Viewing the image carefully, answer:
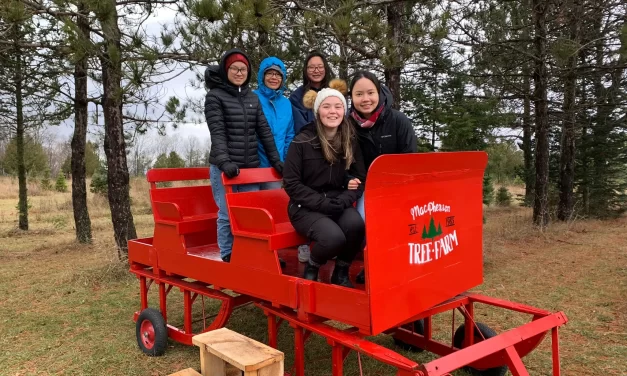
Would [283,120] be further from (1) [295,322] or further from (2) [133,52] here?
(2) [133,52]

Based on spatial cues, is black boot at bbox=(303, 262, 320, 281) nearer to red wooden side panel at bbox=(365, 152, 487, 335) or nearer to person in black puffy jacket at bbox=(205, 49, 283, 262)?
red wooden side panel at bbox=(365, 152, 487, 335)

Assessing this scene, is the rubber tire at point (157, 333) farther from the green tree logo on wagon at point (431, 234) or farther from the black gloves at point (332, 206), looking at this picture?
the green tree logo on wagon at point (431, 234)

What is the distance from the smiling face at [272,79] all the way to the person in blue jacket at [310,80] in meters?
0.24

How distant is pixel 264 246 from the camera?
126 inches

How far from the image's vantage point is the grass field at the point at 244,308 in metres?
4.14

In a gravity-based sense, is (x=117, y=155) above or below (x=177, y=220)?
above

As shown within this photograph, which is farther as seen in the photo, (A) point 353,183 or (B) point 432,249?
(A) point 353,183

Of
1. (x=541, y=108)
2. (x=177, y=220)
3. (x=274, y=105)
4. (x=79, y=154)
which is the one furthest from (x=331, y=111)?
(x=79, y=154)

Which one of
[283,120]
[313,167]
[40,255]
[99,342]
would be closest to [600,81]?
[283,120]

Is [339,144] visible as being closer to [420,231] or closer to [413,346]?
[420,231]

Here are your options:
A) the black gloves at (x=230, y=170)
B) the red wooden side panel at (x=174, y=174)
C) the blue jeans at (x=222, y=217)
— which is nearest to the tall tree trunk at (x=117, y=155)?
the red wooden side panel at (x=174, y=174)

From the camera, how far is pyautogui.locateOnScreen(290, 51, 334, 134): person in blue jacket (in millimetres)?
4371

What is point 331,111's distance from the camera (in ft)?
10.6

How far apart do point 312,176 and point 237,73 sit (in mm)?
1333
